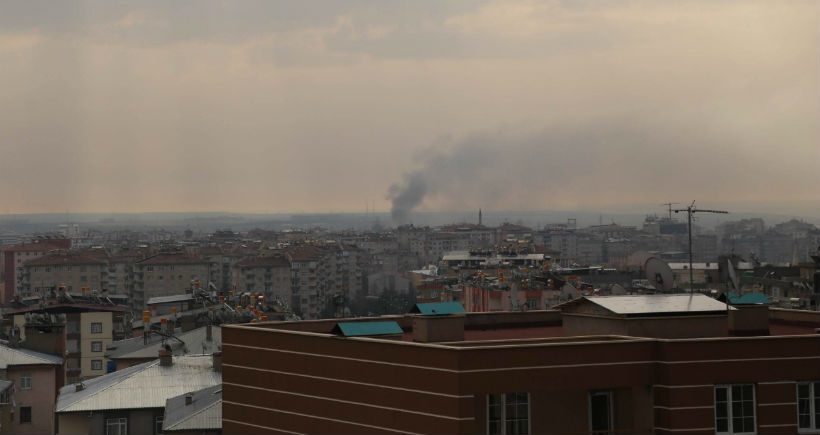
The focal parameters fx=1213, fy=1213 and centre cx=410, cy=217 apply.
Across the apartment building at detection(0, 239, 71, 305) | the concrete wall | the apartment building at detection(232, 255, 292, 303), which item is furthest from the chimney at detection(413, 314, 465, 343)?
the apartment building at detection(0, 239, 71, 305)

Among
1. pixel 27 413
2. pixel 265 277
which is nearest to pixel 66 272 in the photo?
pixel 265 277

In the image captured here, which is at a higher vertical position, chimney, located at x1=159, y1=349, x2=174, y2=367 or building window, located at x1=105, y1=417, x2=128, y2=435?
chimney, located at x1=159, y1=349, x2=174, y2=367

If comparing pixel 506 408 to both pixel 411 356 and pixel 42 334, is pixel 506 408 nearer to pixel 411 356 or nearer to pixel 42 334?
pixel 411 356

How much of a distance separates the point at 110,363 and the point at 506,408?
29768 millimetres

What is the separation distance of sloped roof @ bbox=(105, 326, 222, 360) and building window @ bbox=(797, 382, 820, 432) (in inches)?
886

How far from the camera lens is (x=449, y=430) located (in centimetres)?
1259

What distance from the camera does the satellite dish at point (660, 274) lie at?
16.9 metres

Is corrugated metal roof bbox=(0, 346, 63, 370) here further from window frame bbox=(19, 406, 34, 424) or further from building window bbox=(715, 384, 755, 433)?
building window bbox=(715, 384, 755, 433)

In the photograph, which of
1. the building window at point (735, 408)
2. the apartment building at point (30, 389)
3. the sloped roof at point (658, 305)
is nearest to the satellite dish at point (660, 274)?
the sloped roof at point (658, 305)

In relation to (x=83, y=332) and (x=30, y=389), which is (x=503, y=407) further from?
(x=83, y=332)

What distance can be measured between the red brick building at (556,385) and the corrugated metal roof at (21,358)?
21.0 meters

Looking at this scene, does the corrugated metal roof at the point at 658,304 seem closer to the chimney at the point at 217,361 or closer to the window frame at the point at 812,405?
the window frame at the point at 812,405

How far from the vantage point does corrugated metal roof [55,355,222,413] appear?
25.2 m

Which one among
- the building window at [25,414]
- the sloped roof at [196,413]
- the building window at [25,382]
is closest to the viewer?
the sloped roof at [196,413]
